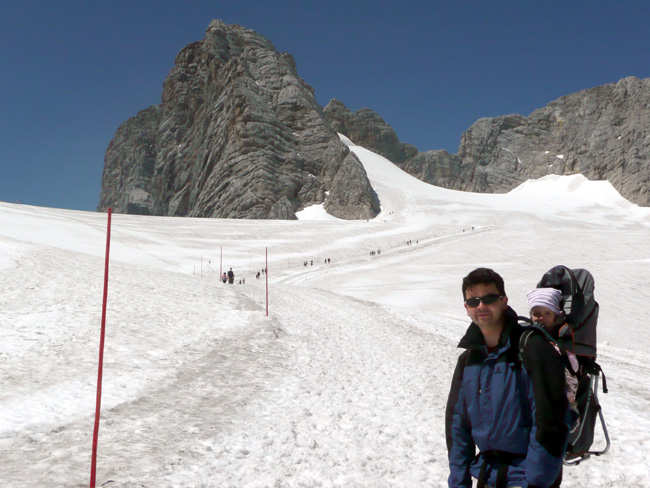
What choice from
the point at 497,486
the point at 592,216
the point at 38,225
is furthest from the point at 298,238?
the point at 592,216

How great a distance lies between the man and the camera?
2.44 metres

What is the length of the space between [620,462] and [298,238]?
2086 inches

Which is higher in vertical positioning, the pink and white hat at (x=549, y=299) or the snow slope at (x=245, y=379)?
the pink and white hat at (x=549, y=299)

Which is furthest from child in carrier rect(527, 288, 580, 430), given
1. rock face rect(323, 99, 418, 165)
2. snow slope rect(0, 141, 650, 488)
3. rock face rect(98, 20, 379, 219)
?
rock face rect(323, 99, 418, 165)

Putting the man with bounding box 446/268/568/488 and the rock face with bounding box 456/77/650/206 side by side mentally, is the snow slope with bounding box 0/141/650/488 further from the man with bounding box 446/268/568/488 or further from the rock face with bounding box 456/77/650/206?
the rock face with bounding box 456/77/650/206

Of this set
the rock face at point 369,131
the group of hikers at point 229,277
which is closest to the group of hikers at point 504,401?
the group of hikers at point 229,277

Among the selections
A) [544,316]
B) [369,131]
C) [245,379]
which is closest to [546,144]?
[369,131]

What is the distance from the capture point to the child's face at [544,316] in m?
3.66

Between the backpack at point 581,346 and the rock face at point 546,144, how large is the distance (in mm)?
140981

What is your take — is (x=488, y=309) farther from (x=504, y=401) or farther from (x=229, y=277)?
(x=229, y=277)

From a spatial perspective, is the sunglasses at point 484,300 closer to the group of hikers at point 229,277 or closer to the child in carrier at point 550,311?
the child in carrier at point 550,311

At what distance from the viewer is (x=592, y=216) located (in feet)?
326

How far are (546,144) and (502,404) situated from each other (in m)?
187

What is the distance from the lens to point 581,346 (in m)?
3.56
